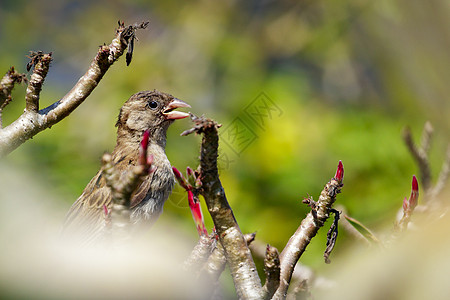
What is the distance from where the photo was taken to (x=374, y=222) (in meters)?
2.97

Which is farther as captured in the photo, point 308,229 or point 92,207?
point 92,207

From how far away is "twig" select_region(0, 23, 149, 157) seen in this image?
1633mm

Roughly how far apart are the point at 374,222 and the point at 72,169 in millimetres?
2027

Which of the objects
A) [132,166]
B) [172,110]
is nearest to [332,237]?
[132,166]

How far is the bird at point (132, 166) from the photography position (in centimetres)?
281

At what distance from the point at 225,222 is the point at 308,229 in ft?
0.85

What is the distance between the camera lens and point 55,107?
66.4 inches

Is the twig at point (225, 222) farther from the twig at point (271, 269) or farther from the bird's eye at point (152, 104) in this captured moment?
the bird's eye at point (152, 104)

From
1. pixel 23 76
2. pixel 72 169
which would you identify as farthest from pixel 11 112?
pixel 23 76

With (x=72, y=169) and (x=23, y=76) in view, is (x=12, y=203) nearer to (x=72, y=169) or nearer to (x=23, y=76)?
(x=23, y=76)

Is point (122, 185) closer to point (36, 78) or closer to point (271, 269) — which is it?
point (271, 269)

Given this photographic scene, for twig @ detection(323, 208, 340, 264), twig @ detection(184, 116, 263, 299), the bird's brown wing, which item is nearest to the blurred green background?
the bird's brown wing

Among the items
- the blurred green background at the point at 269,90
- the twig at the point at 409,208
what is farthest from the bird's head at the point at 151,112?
the twig at the point at 409,208

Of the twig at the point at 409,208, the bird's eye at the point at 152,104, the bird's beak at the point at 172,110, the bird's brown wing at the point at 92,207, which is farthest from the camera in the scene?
the bird's eye at the point at 152,104
